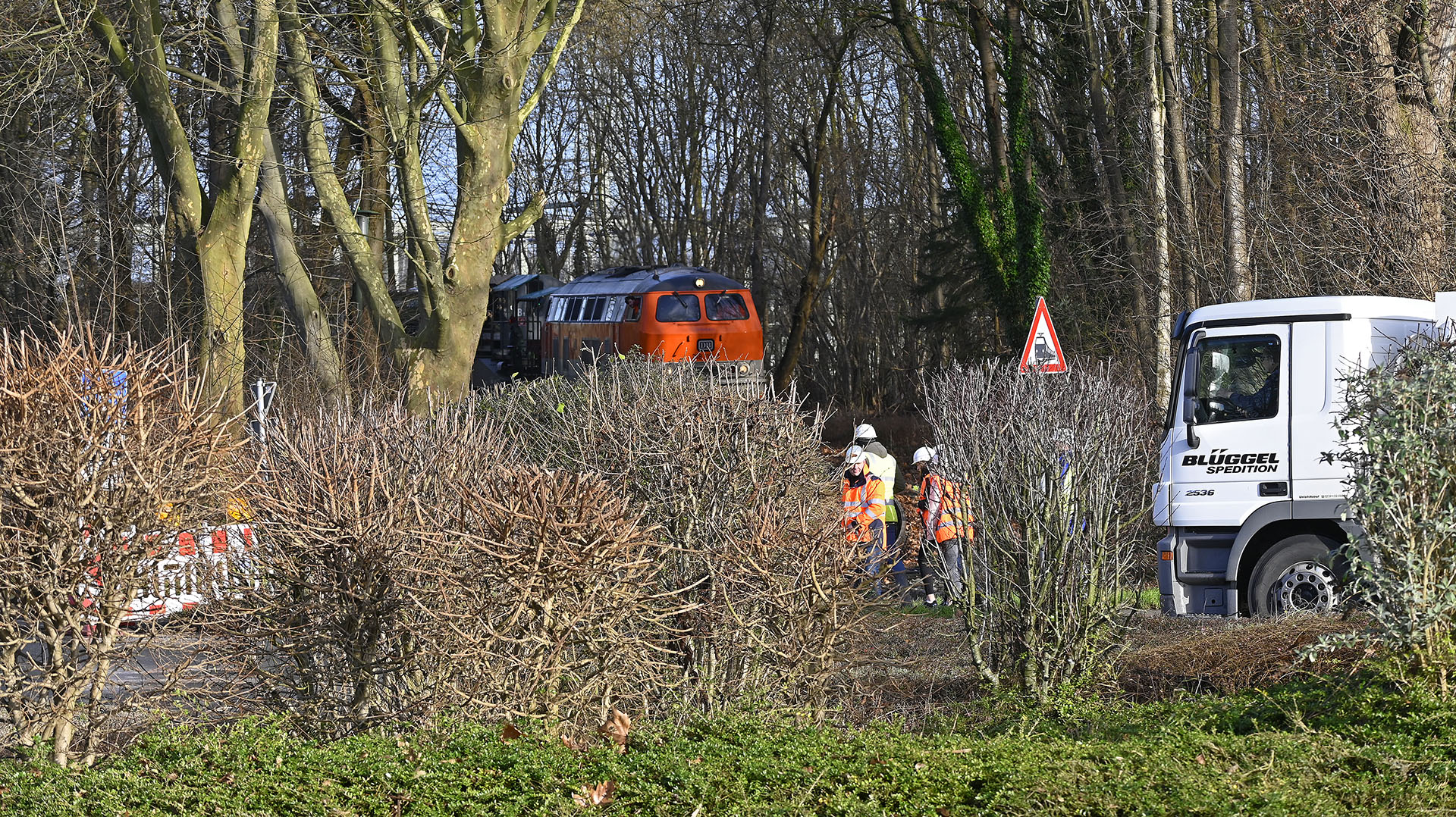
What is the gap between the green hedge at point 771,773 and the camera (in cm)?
459

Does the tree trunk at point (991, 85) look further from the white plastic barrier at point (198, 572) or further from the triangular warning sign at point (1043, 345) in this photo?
the white plastic barrier at point (198, 572)

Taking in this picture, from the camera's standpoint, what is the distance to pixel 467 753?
5.08m

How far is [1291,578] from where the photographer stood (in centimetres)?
1100

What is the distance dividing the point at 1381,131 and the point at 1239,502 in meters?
8.40

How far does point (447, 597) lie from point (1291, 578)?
754 cm

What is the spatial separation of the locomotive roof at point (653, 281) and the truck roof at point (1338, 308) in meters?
19.9

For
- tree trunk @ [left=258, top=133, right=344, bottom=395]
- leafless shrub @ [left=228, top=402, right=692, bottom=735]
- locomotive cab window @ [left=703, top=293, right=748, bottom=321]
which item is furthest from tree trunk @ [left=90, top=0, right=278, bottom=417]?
locomotive cab window @ [left=703, top=293, right=748, bottom=321]

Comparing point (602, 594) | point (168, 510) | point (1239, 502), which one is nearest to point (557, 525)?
point (602, 594)

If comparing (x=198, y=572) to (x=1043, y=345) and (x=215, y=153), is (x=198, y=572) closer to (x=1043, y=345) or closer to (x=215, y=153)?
(x=1043, y=345)

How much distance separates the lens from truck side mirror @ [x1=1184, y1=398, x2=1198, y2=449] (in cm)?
1133

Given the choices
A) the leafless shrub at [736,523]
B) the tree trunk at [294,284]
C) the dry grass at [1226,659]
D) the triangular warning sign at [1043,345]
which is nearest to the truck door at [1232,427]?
the dry grass at [1226,659]

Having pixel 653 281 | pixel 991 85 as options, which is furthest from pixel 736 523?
pixel 653 281

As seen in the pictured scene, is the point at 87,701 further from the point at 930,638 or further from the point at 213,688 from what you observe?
the point at 930,638

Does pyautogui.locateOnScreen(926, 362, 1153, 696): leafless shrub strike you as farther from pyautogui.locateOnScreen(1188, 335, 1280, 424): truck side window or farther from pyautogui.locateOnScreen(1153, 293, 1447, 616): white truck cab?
pyautogui.locateOnScreen(1188, 335, 1280, 424): truck side window
